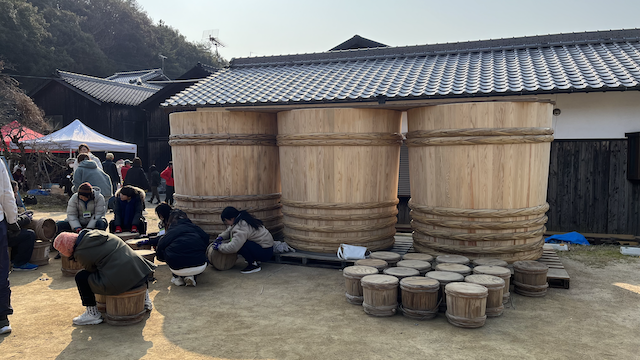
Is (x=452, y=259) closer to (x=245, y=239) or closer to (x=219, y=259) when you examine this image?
(x=245, y=239)

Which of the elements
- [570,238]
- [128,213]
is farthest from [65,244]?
[570,238]

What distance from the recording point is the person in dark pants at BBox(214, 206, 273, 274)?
238 inches

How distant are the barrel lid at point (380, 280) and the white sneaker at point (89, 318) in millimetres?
2703

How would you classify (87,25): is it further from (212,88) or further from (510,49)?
(510,49)

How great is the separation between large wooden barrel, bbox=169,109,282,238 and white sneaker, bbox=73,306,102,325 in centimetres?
277

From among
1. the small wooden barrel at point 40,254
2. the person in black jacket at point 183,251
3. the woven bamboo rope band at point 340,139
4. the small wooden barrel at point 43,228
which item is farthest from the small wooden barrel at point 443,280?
the small wooden barrel at point 43,228

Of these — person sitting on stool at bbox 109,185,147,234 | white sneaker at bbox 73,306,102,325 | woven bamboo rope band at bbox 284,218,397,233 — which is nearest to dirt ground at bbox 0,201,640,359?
white sneaker at bbox 73,306,102,325

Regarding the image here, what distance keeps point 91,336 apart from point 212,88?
5538 mm

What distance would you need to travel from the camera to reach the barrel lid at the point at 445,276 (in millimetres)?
4629

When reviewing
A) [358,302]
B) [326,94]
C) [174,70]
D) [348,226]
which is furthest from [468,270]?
[174,70]

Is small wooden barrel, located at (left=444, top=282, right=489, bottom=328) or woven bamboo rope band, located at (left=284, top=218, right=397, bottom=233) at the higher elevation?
woven bamboo rope band, located at (left=284, top=218, right=397, bottom=233)

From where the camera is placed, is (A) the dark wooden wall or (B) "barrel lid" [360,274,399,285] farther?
(A) the dark wooden wall

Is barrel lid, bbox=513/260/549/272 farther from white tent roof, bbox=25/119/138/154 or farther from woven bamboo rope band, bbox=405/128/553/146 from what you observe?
white tent roof, bbox=25/119/138/154

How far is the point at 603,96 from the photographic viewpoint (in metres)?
7.76
